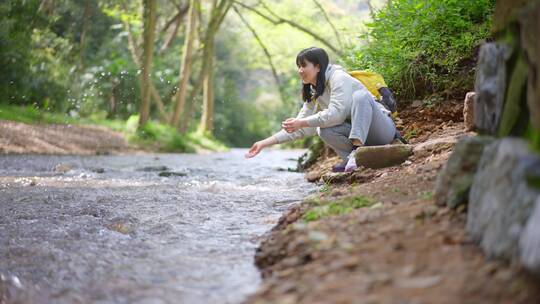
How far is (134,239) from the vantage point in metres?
3.73

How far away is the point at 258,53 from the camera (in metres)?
38.6

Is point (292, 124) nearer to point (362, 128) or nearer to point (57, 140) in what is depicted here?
point (362, 128)

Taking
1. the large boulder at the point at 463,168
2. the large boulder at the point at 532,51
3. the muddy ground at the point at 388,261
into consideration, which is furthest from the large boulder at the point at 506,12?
the muddy ground at the point at 388,261

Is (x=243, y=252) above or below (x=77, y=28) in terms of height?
below

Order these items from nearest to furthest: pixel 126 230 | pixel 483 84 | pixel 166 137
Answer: pixel 483 84
pixel 126 230
pixel 166 137

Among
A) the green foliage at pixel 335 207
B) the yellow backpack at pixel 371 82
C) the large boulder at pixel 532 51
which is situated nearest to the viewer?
the large boulder at pixel 532 51

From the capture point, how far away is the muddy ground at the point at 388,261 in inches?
79.5

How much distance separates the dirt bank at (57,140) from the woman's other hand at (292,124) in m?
8.43

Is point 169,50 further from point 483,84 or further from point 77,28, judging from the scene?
point 483,84

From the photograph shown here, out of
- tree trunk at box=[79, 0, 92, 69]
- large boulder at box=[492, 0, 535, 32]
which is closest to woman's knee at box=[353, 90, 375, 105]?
large boulder at box=[492, 0, 535, 32]

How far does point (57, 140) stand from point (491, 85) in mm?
12769

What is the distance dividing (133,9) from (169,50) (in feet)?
18.9

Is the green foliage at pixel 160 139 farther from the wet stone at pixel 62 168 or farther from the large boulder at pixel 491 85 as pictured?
the large boulder at pixel 491 85

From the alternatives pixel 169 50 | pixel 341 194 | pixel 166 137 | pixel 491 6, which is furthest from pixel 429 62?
pixel 169 50
